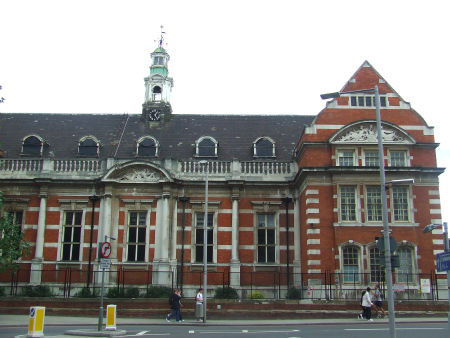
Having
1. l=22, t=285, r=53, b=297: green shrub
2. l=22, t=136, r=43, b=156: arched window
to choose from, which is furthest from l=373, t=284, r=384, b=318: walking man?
l=22, t=136, r=43, b=156: arched window

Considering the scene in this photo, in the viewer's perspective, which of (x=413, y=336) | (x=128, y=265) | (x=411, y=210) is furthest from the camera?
(x=128, y=265)

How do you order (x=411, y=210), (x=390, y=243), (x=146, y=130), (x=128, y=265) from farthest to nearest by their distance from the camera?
(x=146, y=130) → (x=128, y=265) → (x=411, y=210) → (x=390, y=243)

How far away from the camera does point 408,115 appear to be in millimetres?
31922

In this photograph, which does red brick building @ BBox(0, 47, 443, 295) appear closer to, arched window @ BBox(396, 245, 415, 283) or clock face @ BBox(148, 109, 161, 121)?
arched window @ BBox(396, 245, 415, 283)

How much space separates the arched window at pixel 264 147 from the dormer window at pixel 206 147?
2842 mm

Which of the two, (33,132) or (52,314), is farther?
(33,132)

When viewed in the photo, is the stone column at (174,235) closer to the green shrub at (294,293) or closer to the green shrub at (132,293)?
the green shrub at (132,293)

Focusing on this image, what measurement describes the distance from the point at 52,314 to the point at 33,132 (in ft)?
54.5

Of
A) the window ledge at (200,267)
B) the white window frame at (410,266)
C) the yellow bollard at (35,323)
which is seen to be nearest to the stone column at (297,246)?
the window ledge at (200,267)

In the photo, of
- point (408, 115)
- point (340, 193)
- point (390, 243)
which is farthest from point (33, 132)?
point (390, 243)

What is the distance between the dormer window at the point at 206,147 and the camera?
36.6 meters

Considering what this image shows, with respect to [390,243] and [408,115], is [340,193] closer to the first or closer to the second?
[408,115]

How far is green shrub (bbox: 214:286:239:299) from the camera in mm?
30625

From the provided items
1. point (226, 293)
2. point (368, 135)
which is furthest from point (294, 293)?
point (368, 135)
